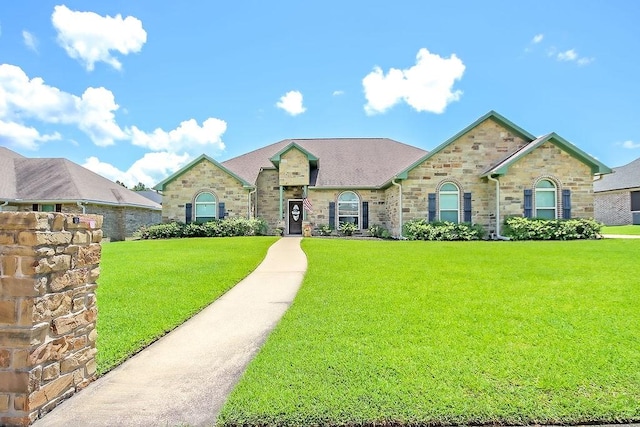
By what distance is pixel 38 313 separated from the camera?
10.7 feet

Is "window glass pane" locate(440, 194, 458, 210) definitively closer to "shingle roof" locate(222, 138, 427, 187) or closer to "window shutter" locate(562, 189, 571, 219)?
"shingle roof" locate(222, 138, 427, 187)

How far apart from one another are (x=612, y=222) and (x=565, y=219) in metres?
17.3

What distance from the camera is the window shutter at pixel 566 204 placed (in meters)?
18.5

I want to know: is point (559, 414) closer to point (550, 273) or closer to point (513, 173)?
point (550, 273)

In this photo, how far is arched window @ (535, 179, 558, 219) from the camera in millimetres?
18562

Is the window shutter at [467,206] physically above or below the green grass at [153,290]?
above

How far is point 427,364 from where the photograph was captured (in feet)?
13.4

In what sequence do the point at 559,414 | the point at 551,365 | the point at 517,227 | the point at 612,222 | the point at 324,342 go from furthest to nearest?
the point at 612,222
the point at 517,227
the point at 324,342
the point at 551,365
the point at 559,414

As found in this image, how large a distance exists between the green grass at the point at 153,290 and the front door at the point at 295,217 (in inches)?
401

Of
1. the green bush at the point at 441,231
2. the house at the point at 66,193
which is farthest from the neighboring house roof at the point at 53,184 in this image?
the green bush at the point at 441,231

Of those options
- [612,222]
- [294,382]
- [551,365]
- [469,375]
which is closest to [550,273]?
[551,365]

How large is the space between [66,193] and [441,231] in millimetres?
22524

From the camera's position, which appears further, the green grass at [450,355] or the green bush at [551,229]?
the green bush at [551,229]

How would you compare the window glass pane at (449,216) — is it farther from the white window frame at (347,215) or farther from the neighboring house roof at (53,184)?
the neighboring house roof at (53,184)
